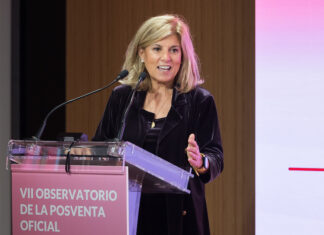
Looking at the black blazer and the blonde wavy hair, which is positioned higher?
the blonde wavy hair

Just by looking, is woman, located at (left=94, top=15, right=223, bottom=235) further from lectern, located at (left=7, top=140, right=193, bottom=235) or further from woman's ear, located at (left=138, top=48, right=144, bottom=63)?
lectern, located at (left=7, top=140, right=193, bottom=235)

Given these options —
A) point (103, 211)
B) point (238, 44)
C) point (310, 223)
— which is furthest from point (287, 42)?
point (103, 211)

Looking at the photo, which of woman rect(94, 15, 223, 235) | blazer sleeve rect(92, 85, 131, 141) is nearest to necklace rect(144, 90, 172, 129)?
woman rect(94, 15, 223, 235)

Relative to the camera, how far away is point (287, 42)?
3.41 meters

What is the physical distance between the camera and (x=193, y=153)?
1.84 m

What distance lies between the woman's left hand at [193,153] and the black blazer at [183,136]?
161 mm

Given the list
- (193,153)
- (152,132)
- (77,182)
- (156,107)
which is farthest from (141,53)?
(77,182)

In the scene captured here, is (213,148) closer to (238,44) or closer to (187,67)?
(187,67)

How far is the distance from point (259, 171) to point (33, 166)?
2.13 m

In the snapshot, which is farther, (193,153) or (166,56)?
(166,56)

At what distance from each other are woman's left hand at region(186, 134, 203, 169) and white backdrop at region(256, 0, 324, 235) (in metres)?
1.56

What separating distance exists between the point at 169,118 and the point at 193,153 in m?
0.42

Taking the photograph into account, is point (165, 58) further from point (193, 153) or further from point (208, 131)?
point (193, 153)

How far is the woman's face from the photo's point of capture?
7.63 ft
